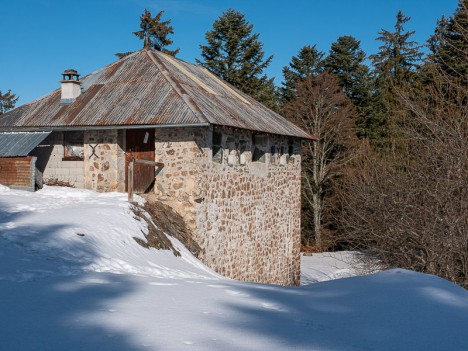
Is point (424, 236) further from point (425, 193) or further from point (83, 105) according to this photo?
point (83, 105)

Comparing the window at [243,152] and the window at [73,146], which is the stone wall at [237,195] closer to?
the window at [243,152]

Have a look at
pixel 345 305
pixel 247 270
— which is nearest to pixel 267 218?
pixel 247 270

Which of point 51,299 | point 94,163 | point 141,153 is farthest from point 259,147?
point 51,299

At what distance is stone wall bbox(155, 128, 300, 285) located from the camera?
1051 cm

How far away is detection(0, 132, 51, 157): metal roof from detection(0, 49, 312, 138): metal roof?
213mm

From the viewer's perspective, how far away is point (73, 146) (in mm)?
12305

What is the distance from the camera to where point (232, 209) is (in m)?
11.9

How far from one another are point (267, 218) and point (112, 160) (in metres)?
4.87

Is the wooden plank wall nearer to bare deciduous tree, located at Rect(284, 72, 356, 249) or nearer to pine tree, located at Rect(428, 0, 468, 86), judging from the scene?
pine tree, located at Rect(428, 0, 468, 86)

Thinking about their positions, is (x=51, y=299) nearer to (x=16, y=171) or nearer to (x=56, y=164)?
(x=16, y=171)

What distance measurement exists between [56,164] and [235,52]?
19.4 metres

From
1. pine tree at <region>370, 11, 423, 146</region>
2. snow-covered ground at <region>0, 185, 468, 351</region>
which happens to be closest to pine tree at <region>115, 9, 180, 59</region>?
pine tree at <region>370, 11, 423, 146</region>

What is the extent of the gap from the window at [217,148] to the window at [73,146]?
3529 mm

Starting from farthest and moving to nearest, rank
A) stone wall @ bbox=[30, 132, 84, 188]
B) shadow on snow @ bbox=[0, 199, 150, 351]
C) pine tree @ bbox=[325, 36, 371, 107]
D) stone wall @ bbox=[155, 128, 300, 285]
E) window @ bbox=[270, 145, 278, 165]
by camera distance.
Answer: pine tree @ bbox=[325, 36, 371, 107] → window @ bbox=[270, 145, 278, 165] → stone wall @ bbox=[30, 132, 84, 188] → stone wall @ bbox=[155, 128, 300, 285] → shadow on snow @ bbox=[0, 199, 150, 351]
